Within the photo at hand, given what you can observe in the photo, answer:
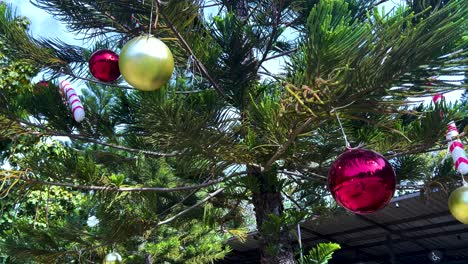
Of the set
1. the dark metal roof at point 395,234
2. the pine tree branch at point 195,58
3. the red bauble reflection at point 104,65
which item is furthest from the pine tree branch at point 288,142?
the dark metal roof at point 395,234

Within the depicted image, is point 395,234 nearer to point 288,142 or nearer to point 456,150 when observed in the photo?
point 456,150

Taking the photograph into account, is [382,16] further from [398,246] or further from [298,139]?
[398,246]

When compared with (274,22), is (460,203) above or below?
below

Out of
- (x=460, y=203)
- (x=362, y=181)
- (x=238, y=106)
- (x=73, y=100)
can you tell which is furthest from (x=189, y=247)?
(x=362, y=181)

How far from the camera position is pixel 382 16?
187cm

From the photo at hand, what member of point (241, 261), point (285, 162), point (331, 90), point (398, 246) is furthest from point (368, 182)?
point (241, 261)

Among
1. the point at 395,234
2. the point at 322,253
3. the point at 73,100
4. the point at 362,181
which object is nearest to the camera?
the point at 362,181

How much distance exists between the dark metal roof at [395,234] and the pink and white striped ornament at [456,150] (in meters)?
2.20

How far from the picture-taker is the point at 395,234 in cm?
609

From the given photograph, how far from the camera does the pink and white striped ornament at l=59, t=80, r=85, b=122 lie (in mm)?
2590

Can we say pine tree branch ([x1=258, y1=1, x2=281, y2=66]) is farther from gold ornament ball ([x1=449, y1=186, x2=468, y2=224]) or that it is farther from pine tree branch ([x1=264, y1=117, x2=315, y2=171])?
gold ornament ball ([x1=449, y1=186, x2=468, y2=224])

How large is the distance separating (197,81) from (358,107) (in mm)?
1241

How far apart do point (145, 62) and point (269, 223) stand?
1162mm

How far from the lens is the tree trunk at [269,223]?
2637 mm
